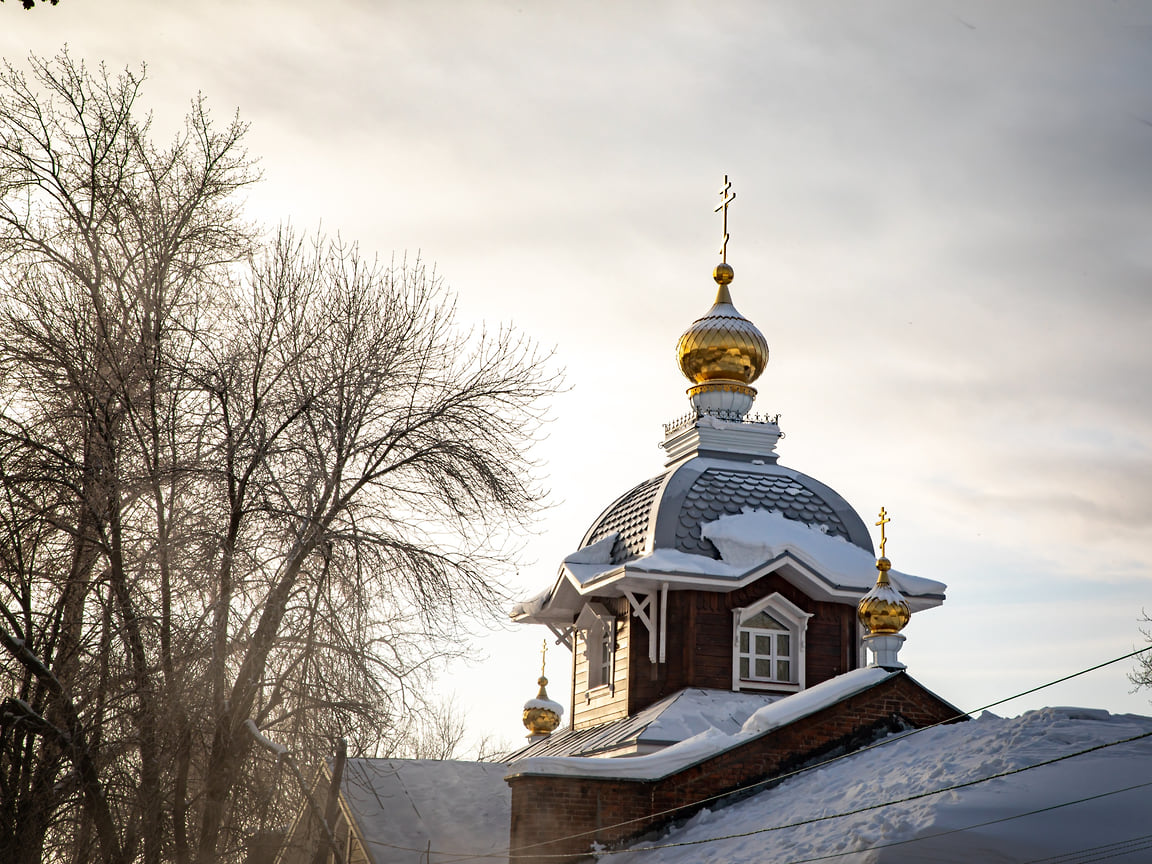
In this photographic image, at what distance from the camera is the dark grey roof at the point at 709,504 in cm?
2022

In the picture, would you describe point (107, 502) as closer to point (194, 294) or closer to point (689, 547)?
point (194, 294)

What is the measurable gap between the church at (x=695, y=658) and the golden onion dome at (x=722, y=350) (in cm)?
3

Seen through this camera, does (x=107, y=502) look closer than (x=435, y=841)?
Yes

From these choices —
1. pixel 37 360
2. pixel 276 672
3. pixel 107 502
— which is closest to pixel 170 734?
pixel 276 672

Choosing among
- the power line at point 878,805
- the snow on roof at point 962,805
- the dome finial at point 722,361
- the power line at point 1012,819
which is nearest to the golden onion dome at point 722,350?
the dome finial at point 722,361

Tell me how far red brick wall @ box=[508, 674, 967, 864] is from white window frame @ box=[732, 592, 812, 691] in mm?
3565

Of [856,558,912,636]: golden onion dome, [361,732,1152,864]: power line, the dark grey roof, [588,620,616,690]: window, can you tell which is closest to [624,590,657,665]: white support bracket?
the dark grey roof

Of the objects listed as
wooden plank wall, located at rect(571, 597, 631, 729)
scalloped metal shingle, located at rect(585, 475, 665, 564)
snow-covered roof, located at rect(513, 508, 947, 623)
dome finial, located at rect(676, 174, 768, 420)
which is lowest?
wooden plank wall, located at rect(571, 597, 631, 729)

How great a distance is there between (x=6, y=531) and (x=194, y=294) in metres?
3.20

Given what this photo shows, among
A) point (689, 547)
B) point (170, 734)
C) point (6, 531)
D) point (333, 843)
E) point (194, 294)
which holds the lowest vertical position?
point (333, 843)

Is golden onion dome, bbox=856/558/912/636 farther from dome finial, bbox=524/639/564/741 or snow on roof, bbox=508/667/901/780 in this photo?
dome finial, bbox=524/639/564/741

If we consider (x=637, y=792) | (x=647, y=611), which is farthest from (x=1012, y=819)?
(x=647, y=611)

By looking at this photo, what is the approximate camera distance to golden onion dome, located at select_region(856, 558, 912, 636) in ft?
55.3

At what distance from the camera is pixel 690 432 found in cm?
2228
